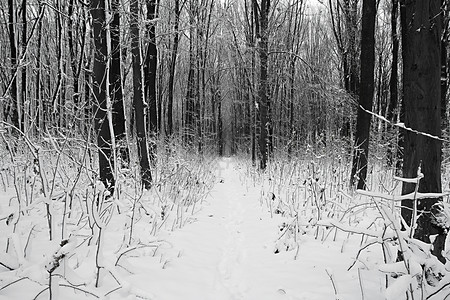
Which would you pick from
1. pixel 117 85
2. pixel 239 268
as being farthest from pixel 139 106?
pixel 239 268

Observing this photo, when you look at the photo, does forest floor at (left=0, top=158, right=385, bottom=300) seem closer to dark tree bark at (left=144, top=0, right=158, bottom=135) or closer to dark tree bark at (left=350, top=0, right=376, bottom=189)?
dark tree bark at (left=350, top=0, right=376, bottom=189)

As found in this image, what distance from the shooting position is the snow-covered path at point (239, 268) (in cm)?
243

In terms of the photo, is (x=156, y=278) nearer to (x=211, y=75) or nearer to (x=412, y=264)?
(x=412, y=264)

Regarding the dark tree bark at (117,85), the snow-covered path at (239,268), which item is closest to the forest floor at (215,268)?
the snow-covered path at (239,268)

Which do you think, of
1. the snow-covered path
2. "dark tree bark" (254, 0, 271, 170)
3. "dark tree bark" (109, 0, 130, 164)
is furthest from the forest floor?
"dark tree bark" (254, 0, 271, 170)

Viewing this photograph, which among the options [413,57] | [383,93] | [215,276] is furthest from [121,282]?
[383,93]

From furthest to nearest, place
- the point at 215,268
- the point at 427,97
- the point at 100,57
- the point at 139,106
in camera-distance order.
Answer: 1. the point at 139,106
2. the point at 100,57
3. the point at 215,268
4. the point at 427,97

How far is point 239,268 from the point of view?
123 inches

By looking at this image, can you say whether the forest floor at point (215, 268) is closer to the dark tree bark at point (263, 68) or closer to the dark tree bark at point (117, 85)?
the dark tree bark at point (117, 85)

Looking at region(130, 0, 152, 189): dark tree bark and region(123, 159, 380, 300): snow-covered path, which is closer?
region(123, 159, 380, 300): snow-covered path

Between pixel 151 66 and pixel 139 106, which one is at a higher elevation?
pixel 151 66

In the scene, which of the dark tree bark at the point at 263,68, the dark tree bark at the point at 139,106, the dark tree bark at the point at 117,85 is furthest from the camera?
the dark tree bark at the point at 263,68

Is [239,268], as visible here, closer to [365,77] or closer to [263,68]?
[365,77]

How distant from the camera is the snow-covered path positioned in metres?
2.43
